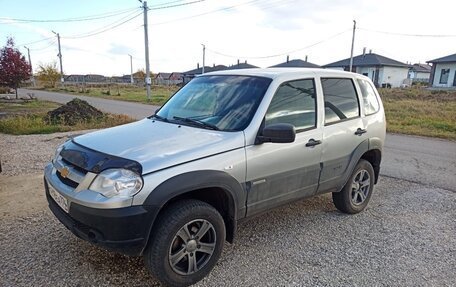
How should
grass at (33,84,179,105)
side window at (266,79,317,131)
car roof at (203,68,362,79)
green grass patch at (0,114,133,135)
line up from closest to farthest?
side window at (266,79,317,131), car roof at (203,68,362,79), green grass patch at (0,114,133,135), grass at (33,84,179,105)

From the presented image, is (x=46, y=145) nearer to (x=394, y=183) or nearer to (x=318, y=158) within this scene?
(x=318, y=158)

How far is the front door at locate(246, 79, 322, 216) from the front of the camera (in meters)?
3.08

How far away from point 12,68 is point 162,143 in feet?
86.3

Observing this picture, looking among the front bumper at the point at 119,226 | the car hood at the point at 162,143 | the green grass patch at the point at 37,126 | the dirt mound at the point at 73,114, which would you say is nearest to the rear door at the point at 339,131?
the car hood at the point at 162,143

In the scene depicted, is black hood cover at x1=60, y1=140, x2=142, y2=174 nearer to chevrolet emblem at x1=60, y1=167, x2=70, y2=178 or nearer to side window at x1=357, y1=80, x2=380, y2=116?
chevrolet emblem at x1=60, y1=167, x2=70, y2=178

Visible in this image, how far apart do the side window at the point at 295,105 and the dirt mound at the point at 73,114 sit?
33.3 feet

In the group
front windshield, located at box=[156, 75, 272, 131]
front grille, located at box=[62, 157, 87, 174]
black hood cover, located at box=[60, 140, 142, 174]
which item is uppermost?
front windshield, located at box=[156, 75, 272, 131]

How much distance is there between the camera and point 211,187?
9.09 ft

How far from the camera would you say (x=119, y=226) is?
7.82ft

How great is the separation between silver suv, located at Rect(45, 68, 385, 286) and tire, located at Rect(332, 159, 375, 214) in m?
0.04

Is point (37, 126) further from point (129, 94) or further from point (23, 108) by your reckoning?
point (129, 94)

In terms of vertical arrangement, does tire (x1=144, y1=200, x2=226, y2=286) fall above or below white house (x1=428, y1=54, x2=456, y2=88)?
below

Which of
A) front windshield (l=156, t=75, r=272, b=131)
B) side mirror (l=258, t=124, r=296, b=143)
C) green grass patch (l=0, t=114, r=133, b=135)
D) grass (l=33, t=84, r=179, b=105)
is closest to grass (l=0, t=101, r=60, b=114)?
green grass patch (l=0, t=114, r=133, b=135)

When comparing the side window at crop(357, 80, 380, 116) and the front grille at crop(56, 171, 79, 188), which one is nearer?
the front grille at crop(56, 171, 79, 188)
